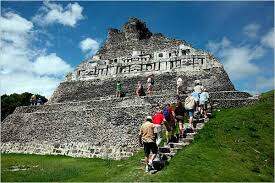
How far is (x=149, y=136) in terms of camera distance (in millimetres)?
13680

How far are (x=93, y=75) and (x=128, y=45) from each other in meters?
4.99

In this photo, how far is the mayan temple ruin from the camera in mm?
23562

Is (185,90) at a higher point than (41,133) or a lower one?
higher

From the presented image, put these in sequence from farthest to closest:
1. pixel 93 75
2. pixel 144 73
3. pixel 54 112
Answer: pixel 93 75 → pixel 144 73 → pixel 54 112

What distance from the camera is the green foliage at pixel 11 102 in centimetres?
6009

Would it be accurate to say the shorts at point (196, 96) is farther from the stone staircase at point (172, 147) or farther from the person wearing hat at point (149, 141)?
the person wearing hat at point (149, 141)

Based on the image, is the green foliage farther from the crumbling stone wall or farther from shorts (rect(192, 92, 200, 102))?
shorts (rect(192, 92, 200, 102))

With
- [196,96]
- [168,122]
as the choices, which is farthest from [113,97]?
[168,122]

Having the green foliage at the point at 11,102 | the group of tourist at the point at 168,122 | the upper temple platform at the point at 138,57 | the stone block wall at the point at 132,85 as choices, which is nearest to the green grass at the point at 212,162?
the group of tourist at the point at 168,122

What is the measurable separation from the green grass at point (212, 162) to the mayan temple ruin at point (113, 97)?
2.67m

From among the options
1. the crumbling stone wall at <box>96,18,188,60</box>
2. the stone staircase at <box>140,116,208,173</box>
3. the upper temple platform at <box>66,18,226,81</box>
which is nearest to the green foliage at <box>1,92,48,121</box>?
the crumbling stone wall at <box>96,18,188,60</box>

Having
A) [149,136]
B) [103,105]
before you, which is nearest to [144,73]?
[103,105]

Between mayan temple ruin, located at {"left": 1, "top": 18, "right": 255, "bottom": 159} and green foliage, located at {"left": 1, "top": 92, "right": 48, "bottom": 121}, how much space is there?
84.7ft

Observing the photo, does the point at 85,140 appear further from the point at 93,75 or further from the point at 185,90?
the point at 93,75
